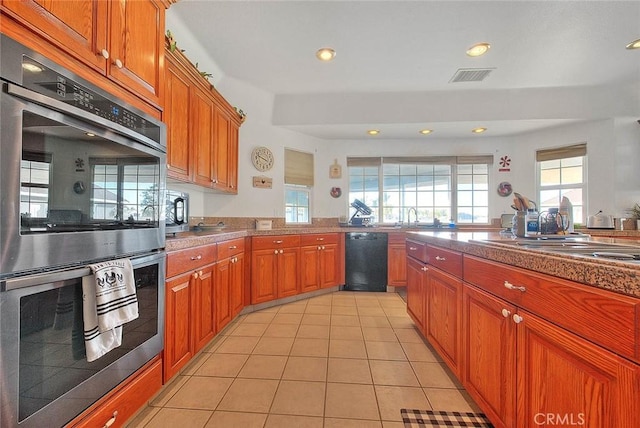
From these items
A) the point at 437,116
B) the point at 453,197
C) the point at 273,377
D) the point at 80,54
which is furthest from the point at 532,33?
the point at 273,377

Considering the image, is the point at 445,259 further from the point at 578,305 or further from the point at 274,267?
the point at 274,267

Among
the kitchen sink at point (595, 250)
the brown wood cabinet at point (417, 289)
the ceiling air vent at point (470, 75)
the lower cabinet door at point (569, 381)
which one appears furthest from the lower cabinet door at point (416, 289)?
the ceiling air vent at point (470, 75)

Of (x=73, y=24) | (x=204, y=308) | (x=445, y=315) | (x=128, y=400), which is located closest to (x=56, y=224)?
(x=73, y=24)

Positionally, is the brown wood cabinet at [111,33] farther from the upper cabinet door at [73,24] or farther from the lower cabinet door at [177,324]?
Result: the lower cabinet door at [177,324]

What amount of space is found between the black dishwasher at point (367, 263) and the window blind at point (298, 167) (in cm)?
115

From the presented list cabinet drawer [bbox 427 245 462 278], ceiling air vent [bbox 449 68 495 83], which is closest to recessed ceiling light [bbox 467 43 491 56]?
ceiling air vent [bbox 449 68 495 83]

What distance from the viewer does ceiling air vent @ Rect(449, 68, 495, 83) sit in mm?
2986

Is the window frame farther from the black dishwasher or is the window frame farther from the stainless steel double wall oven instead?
the stainless steel double wall oven

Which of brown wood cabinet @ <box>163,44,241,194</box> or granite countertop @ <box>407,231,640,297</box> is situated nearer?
granite countertop @ <box>407,231,640,297</box>

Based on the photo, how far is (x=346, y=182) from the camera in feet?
14.5

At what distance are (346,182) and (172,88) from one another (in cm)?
295

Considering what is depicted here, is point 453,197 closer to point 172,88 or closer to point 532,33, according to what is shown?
point 532,33

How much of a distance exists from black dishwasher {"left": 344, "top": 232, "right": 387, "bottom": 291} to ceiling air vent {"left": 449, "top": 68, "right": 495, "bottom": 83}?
2.14 metres

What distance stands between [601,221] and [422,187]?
2.25m
